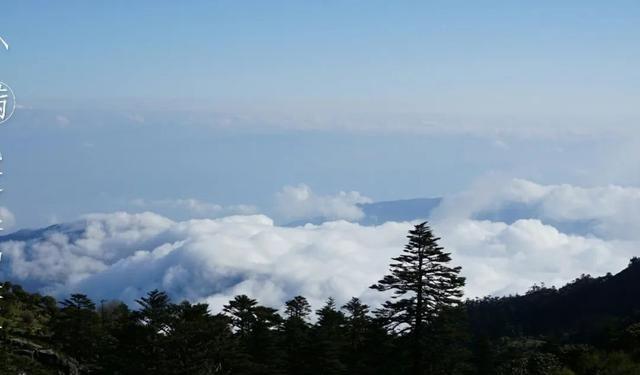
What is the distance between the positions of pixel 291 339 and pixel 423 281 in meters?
21.7

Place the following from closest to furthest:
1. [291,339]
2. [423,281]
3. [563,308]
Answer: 1. [423,281]
2. [291,339]
3. [563,308]

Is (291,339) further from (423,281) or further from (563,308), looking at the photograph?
(563,308)

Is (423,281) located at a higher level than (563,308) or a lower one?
lower

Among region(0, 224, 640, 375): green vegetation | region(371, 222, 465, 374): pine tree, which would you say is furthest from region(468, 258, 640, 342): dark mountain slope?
region(371, 222, 465, 374): pine tree

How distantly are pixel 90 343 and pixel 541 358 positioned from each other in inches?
1523

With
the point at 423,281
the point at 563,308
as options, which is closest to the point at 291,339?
the point at 423,281

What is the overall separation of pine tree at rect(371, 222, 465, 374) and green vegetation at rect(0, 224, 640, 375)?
65 millimetres

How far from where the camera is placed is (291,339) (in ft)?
206

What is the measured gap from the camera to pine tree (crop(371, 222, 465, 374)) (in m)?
44.4

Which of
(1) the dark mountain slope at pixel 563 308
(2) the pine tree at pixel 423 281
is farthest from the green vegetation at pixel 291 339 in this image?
(1) the dark mountain slope at pixel 563 308

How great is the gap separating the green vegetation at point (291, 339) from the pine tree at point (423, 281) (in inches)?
2.6

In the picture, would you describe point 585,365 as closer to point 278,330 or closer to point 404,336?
point 404,336

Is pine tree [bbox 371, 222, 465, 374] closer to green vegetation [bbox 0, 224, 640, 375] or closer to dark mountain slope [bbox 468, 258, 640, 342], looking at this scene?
green vegetation [bbox 0, 224, 640, 375]

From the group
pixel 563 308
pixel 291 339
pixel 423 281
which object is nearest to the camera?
pixel 423 281
